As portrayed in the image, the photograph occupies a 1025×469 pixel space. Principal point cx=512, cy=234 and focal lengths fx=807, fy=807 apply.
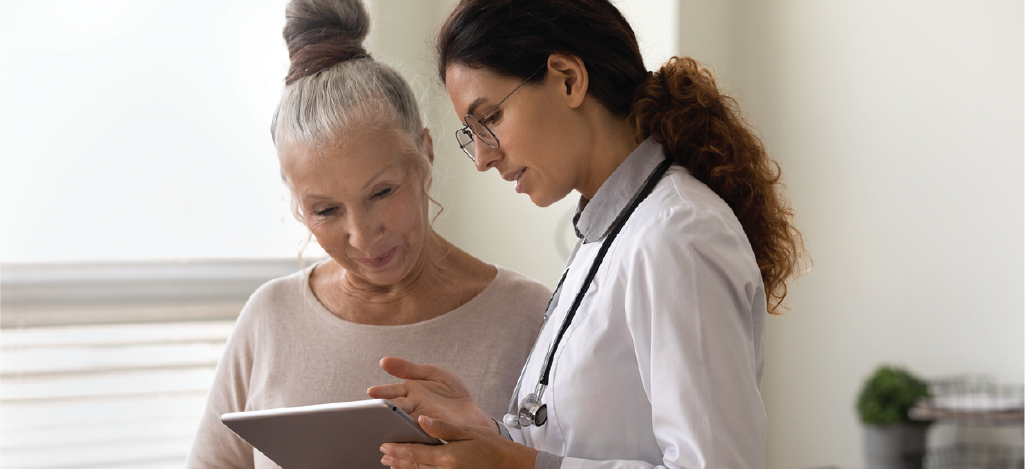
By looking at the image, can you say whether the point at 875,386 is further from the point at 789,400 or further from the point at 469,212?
the point at 469,212

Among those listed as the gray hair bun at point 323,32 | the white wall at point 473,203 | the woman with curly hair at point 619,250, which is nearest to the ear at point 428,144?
the gray hair bun at point 323,32

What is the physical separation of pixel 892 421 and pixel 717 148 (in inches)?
48.7

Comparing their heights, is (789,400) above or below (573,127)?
below

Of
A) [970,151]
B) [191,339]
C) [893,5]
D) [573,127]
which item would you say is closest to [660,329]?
[573,127]

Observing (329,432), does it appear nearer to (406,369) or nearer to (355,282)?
(406,369)

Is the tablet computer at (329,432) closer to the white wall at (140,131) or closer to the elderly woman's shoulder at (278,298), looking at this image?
the elderly woman's shoulder at (278,298)

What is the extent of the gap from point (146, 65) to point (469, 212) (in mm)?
1246

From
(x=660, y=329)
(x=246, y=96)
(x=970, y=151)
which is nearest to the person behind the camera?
(x=660, y=329)

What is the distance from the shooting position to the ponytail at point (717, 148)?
3.75 feet

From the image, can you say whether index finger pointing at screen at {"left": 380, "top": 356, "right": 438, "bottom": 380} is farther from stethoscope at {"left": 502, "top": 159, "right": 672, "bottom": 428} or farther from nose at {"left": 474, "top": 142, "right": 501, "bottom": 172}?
nose at {"left": 474, "top": 142, "right": 501, "bottom": 172}

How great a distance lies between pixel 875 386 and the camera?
207 centimetres

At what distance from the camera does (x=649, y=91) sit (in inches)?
46.9

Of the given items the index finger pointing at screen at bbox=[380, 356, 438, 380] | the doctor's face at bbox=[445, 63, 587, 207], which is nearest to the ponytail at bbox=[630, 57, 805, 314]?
the doctor's face at bbox=[445, 63, 587, 207]

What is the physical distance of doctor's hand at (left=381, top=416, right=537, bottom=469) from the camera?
1.01m
